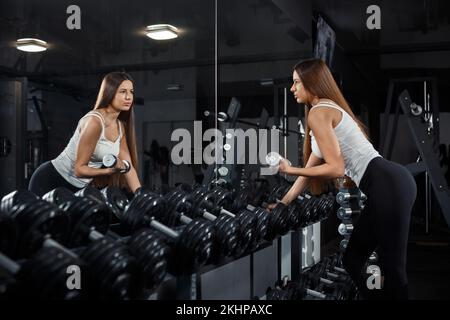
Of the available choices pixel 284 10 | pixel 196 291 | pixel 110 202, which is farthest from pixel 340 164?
pixel 284 10

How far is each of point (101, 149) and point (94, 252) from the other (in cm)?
114

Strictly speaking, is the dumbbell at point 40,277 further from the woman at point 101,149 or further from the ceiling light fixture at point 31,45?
the ceiling light fixture at point 31,45

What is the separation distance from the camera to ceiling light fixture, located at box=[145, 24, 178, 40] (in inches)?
107

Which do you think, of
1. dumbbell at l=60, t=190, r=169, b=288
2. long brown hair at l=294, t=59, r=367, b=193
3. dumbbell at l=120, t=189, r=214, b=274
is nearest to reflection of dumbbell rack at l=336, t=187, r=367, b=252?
long brown hair at l=294, t=59, r=367, b=193

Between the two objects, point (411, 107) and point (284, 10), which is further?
point (284, 10)

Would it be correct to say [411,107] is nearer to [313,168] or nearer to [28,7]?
[313,168]

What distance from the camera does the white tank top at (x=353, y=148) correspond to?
206 centimetres

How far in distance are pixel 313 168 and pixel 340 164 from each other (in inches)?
9.4

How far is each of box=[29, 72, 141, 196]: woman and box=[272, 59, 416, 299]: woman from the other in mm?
850

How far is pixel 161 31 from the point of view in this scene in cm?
278

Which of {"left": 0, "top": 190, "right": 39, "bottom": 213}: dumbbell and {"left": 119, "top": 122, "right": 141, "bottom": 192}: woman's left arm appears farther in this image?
{"left": 119, "top": 122, "right": 141, "bottom": 192}: woman's left arm

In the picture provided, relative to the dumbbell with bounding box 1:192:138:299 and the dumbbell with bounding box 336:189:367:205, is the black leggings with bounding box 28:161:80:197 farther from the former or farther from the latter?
the dumbbell with bounding box 336:189:367:205

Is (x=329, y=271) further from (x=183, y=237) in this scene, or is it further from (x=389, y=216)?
(x=183, y=237)

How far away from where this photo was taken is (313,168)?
235 centimetres
